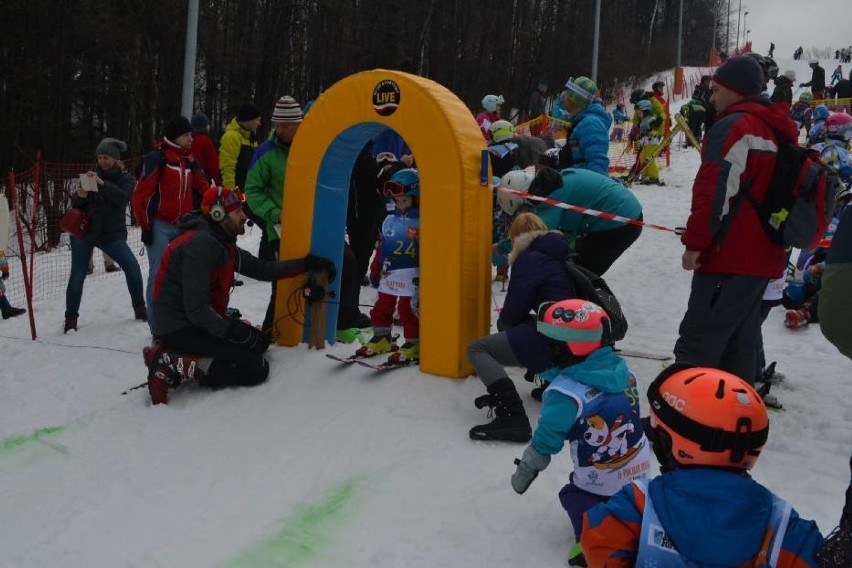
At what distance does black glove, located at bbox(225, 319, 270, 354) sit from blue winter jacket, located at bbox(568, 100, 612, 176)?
315 cm

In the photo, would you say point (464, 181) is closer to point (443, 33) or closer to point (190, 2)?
point (190, 2)

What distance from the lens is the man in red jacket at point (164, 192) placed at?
6.74 m

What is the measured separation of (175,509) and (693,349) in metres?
2.97

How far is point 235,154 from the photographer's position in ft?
27.6

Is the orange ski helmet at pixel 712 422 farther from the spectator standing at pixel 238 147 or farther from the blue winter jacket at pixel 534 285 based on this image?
the spectator standing at pixel 238 147

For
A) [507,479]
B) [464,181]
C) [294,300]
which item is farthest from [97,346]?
[507,479]

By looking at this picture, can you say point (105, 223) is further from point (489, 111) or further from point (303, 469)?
point (489, 111)

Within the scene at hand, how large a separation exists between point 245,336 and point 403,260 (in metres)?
1.33

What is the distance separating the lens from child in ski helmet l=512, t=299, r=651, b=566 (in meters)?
3.12

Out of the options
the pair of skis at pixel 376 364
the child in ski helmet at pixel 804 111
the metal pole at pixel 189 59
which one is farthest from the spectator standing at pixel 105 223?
the child in ski helmet at pixel 804 111

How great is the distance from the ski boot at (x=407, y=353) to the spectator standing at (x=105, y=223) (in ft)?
11.8

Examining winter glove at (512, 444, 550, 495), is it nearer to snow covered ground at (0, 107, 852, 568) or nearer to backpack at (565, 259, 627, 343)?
snow covered ground at (0, 107, 852, 568)

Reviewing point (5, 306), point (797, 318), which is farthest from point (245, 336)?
point (797, 318)

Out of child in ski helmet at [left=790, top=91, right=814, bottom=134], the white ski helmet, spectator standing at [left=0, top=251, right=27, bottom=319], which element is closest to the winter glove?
the white ski helmet
